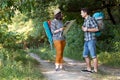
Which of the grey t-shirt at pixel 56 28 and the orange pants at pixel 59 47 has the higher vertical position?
the grey t-shirt at pixel 56 28

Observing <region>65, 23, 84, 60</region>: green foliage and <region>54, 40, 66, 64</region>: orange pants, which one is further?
<region>65, 23, 84, 60</region>: green foliage

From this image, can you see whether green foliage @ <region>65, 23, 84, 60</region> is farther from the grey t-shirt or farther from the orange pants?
the grey t-shirt

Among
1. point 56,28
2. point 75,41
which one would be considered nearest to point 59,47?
point 56,28

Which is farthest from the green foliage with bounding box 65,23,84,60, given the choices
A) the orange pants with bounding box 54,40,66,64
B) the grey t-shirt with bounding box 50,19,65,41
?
the grey t-shirt with bounding box 50,19,65,41

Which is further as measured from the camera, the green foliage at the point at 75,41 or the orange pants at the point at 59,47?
the green foliage at the point at 75,41

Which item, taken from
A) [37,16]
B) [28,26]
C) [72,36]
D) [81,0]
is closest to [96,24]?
[81,0]

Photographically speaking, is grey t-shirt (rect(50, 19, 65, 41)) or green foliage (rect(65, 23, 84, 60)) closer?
grey t-shirt (rect(50, 19, 65, 41))

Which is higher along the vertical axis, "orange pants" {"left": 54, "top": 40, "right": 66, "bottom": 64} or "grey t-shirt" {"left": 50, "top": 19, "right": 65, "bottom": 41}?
"grey t-shirt" {"left": 50, "top": 19, "right": 65, "bottom": 41}

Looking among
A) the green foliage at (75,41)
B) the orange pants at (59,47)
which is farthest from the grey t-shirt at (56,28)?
the green foliage at (75,41)

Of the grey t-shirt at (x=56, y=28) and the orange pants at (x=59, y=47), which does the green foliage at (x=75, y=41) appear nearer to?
the orange pants at (x=59, y=47)

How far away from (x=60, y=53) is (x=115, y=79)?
197cm

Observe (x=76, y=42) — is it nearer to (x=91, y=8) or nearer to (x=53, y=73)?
(x=91, y=8)

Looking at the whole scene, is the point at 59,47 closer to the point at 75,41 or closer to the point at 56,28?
the point at 56,28

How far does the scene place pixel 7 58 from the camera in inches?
445
